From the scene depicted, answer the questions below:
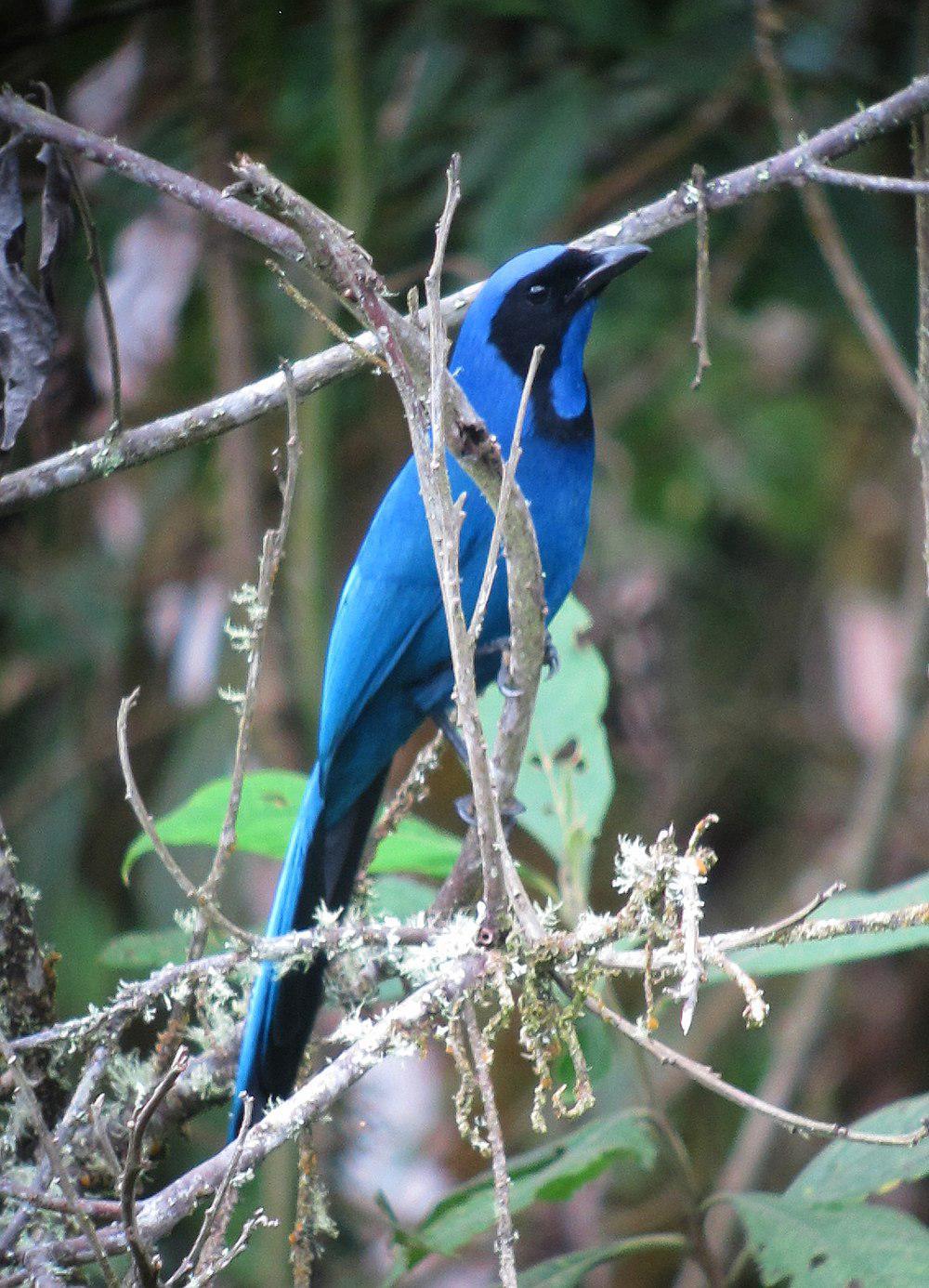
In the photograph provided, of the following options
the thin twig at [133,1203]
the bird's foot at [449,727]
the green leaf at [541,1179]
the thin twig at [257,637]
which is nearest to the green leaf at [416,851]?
the bird's foot at [449,727]

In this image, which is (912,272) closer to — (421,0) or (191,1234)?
(421,0)

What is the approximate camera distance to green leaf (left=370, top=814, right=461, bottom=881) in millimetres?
2340

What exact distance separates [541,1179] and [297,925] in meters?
0.66

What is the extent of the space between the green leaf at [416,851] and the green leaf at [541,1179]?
471 millimetres

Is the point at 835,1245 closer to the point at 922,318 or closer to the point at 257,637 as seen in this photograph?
the point at 257,637

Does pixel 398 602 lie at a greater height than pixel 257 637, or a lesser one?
greater

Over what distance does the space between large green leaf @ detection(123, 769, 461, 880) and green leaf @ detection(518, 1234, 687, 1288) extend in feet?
2.10

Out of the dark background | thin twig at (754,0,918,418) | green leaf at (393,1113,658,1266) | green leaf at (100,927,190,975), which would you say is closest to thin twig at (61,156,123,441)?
green leaf at (100,927,190,975)

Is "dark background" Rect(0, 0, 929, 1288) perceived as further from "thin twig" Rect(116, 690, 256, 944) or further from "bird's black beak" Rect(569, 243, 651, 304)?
"thin twig" Rect(116, 690, 256, 944)

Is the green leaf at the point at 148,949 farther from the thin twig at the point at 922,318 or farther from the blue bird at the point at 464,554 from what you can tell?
the thin twig at the point at 922,318

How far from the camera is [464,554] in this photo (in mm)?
2791

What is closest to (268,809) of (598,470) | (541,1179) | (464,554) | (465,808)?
(465,808)

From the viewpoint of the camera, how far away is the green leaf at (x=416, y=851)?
234 cm

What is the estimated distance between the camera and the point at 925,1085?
16.1 ft
